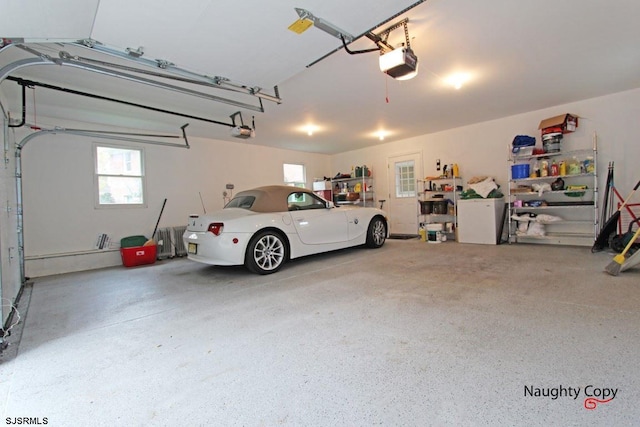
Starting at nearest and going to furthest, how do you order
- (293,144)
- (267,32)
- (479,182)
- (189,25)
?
(189,25) → (267,32) → (479,182) → (293,144)

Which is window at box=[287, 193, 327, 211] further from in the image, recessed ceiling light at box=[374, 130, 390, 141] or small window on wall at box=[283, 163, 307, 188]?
small window on wall at box=[283, 163, 307, 188]

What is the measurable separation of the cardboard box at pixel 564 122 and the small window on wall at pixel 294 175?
19.6 feet

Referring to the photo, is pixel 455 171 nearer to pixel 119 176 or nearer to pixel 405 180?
pixel 405 180

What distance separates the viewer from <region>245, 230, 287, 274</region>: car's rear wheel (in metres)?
3.80

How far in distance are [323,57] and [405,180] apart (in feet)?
18.5

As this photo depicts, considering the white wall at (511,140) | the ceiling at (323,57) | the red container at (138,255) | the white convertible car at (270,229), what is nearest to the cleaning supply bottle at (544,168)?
the white wall at (511,140)

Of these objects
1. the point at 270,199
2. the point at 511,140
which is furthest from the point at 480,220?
the point at 270,199

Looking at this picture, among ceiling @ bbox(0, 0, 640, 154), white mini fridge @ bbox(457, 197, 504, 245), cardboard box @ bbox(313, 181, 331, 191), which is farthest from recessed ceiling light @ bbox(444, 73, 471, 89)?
cardboard box @ bbox(313, 181, 331, 191)

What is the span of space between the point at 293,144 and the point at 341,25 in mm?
5457

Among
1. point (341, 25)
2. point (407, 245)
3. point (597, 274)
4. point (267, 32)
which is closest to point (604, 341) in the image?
point (597, 274)

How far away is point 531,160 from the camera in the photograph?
18.5ft

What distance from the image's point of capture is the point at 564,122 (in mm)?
4938

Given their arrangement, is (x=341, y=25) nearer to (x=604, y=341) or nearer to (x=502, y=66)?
(x=502, y=66)

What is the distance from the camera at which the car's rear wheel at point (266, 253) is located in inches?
149
